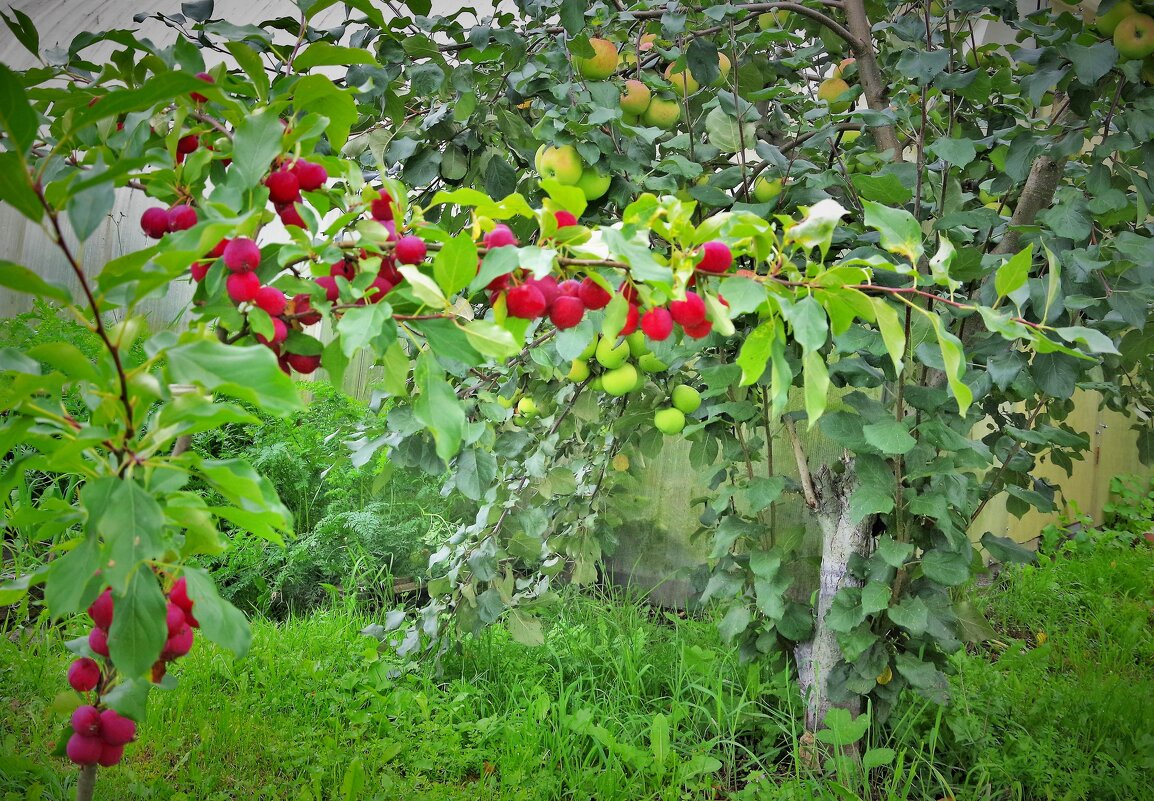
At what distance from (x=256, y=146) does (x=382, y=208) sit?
107 millimetres

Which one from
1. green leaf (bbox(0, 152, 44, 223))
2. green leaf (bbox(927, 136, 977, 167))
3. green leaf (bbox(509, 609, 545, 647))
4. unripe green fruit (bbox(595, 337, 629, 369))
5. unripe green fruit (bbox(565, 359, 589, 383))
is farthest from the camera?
green leaf (bbox(509, 609, 545, 647))

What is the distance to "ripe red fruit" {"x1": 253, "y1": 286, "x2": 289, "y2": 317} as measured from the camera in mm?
494

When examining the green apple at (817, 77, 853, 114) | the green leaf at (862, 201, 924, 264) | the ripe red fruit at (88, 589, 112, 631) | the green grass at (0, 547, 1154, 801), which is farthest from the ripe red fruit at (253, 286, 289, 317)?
the green apple at (817, 77, 853, 114)

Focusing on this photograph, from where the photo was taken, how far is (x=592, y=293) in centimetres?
56

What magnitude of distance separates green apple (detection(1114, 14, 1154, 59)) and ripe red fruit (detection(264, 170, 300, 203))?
3.50 ft

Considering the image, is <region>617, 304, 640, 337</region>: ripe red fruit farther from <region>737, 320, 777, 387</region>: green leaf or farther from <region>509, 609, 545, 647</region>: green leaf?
<region>509, 609, 545, 647</region>: green leaf

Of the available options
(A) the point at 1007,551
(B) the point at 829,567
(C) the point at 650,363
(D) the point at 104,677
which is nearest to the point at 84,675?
(D) the point at 104,677

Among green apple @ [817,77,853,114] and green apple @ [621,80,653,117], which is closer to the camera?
green apple @ [621,80,653,117]

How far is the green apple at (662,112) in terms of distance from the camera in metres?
1.26

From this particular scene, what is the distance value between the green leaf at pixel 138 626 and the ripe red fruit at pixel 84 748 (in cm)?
22

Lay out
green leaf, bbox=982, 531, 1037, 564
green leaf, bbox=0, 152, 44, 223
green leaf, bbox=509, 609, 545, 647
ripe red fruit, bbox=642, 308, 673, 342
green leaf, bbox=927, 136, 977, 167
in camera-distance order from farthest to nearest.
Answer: green leaf, bbox=509, 609, 545, 647
green leaf, bbox=982, 531, 1037, 564
green leaf, bbox=927, 136, 977, 167
ripe red fruit, bbox=642, 308, 673, 342
green leaf, bbox=0, 152, 44, 223

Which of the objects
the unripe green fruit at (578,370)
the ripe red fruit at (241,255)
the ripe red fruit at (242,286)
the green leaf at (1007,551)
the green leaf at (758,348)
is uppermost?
the ripe red fruit at (241,255)

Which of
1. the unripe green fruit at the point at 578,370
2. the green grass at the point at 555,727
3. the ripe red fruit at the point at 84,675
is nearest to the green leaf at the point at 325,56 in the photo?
the ripe red fruit at the point at 84,675

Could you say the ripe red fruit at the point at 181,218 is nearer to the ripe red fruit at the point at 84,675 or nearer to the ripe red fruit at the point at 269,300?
the ripe red fruit at the point at 269,300
